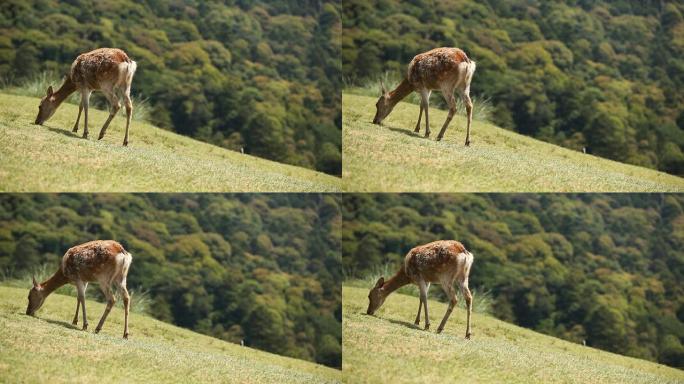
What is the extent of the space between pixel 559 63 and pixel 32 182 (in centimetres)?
910

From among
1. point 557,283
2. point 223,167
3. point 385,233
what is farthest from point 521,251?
point 223,167

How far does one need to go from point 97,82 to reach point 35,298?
3.41 meters

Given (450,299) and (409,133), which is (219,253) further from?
(450,299)

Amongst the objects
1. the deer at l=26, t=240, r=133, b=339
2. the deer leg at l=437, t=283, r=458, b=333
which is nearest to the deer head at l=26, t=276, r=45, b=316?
the deer at l=26, t=240, r=133, b=339

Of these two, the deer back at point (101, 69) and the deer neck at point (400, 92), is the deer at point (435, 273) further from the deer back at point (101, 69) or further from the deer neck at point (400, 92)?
the deer back at point (101, 69)

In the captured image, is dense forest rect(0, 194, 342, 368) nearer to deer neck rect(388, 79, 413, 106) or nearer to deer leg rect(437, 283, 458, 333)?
deer neck rect(388, 79, 413, 106)

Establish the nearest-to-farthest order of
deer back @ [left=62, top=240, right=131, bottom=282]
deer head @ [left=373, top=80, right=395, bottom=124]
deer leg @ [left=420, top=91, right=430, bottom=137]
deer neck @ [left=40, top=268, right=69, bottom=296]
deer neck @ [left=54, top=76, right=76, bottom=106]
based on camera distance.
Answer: deer back @ [left=62, top=240, right=131, bottom=282] < deer neck @ [left=40, top=268, right=69, bottom=296] < deer neck @ [left=54, top=76, right=76, bottom=106] < deer leg @ [left=420, top=91, right=430, bottom=137] < deer head @ [left=373, top=80, right=395, bottom=124]

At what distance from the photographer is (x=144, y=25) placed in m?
21.0

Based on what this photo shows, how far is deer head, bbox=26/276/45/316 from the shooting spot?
61.8ft

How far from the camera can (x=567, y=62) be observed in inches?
866

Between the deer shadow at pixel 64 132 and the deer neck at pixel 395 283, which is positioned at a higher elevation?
the deer shadow at pixel 64 132

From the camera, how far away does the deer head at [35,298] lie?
61.8ft

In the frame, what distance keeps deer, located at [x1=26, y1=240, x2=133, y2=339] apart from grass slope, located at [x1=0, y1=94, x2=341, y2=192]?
1.15 metres

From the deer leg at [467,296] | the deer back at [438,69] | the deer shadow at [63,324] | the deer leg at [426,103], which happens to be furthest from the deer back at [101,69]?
the deer leg at [467,296]
